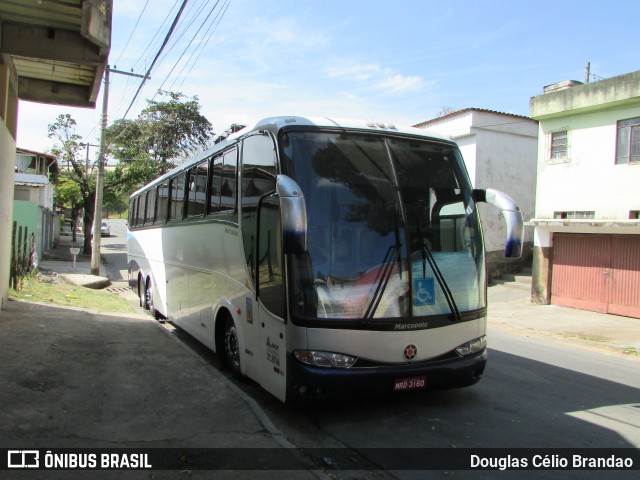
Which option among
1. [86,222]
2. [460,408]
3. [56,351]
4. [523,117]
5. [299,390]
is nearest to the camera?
[299,390]

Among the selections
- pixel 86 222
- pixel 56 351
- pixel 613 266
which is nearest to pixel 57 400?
pixel 56 351

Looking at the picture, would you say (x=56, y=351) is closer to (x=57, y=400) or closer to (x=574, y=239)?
(x=57, y=400)

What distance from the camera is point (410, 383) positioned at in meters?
4.70

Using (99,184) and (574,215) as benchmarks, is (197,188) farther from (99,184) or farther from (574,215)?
(99,184)

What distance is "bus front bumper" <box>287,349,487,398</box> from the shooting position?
4473mm

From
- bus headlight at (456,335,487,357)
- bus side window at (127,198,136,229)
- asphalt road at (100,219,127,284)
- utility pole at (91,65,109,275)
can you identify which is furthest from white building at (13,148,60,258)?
bus headlight at (456,335,487,357)

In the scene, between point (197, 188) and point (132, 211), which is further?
point (132, 211)

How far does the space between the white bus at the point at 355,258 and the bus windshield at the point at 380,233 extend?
1 cm

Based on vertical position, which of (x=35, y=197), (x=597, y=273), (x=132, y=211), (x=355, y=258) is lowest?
(x=597, y=273)

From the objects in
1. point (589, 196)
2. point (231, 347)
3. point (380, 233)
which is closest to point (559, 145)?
point (589, 196)

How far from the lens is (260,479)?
3.59 meters

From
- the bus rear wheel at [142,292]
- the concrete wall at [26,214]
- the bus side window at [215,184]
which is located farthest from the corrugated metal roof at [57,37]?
the concrete wall at [26,214]

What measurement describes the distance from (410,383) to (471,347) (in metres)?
0.86

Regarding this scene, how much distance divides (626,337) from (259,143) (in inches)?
405
